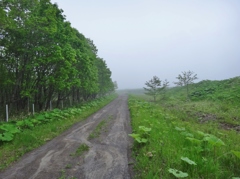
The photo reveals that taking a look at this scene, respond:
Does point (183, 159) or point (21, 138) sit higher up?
point (183, 159)

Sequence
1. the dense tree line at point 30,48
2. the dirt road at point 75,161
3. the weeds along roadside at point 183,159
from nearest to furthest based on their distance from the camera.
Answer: the weeds along roadside at point 183,159 < the dirt road at point 75,161 < the dense tree line at point 30,48

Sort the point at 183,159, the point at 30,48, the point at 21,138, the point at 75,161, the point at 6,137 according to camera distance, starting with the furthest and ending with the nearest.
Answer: the point at 30,48, the point at 21,138, the point at 6,137, the point at 75,161, the point at 183,159

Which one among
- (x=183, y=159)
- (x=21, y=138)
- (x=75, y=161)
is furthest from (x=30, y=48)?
(x=183, y=159)

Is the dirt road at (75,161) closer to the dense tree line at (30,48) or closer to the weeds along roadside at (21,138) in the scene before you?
the weeds along roadside at (21,138)

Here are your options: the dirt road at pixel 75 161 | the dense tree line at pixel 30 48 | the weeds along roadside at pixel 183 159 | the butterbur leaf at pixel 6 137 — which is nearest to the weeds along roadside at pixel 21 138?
the butterbur leaf at pixel 6 137

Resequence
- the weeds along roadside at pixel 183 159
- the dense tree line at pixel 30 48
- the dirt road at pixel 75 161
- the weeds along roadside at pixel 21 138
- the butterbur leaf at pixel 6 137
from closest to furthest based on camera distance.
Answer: the weeds along roadside at pixel 183 159 < the dirt road at pixel 75 161 < the weeds along roadside at pixel 21 138 < the butterbur leaf at pixel 6 137 < the dense tree line at pixel 30 48

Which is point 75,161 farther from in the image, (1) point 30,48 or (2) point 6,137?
(1) point 30,48

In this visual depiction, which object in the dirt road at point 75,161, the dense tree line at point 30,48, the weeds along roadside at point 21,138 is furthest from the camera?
the dense tree line at point 30,48

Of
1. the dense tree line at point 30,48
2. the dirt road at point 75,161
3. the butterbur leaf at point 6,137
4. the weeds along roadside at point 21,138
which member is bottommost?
the dirt road at point 75,161

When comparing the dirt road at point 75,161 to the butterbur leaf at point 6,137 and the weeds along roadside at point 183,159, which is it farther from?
the butterbur leaf at point 6,137

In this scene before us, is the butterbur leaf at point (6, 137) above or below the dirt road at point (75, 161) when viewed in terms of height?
above

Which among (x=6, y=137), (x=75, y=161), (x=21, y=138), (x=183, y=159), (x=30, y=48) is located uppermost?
(x=30, y=48)

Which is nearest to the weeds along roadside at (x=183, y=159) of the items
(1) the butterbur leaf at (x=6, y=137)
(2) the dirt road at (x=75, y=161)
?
(2) the dirt road at (x=75, y=161)

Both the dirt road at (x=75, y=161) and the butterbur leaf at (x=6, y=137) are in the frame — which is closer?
the dirt road at (x=75, y=161)
